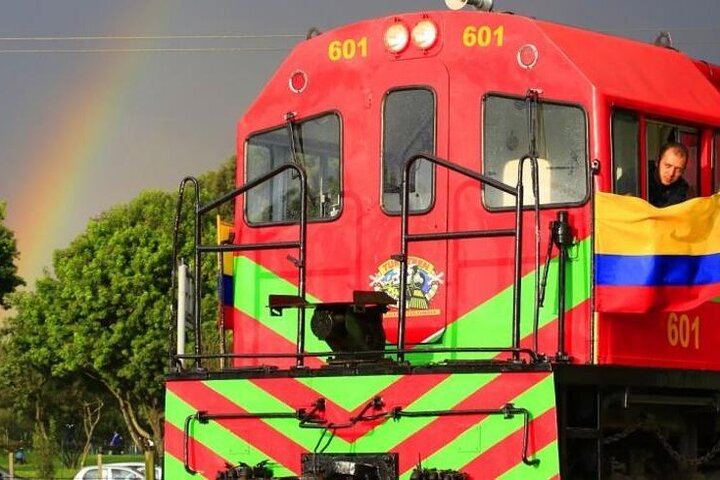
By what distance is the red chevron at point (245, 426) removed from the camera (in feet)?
31.4

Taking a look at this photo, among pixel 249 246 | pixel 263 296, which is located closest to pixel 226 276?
pixel 263 296

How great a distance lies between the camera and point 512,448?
873 cm

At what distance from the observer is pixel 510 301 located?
31.5ft

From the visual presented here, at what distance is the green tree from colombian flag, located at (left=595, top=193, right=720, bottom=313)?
113ft

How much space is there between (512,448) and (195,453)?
97.0 inches

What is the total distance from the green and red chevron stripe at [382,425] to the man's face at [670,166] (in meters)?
1.98

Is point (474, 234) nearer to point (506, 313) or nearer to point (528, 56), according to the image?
point (506, 313)

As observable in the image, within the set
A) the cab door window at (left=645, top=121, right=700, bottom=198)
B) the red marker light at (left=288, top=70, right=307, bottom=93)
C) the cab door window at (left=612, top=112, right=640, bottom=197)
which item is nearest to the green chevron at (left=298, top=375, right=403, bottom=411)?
the cab door window at (left=612, top=112, right=640, bottom=197)

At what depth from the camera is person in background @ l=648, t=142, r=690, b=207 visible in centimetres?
982

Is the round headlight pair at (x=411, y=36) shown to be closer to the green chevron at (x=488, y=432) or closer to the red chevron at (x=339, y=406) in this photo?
the red chevron at (x=339, y=406)

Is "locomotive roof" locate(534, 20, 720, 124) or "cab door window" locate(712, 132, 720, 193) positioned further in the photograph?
"cab door window" locate(712, 132, 720, 193)

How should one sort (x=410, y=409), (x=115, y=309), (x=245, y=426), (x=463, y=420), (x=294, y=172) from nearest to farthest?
(x=463, y=420)
(x=410, y=409)
(x=245, y=426)
(x=294, y=172)
(x=115, y=309)

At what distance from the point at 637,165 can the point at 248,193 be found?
10.2 ft

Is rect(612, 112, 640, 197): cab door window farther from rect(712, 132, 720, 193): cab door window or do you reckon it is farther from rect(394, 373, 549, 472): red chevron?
rect(394, 373, 549, 472): red chevron
